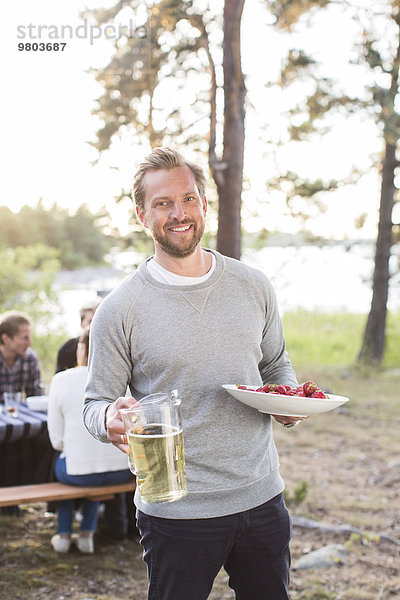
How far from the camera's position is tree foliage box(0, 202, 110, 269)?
3384 centimetres

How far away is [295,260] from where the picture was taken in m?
10.7

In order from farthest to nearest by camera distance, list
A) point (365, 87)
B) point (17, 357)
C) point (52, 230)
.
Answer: point (52, 230) → point (365, 87) → point (17, 357)

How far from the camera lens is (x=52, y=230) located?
1394 inches

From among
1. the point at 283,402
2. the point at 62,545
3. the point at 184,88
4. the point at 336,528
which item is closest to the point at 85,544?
the point at 62,545

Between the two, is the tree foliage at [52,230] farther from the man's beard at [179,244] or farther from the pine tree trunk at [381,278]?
the man's beard at [179,244]

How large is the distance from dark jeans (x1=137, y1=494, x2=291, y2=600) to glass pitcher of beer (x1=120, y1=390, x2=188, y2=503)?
232 millimetres

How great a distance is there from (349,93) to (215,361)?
7.89 metres

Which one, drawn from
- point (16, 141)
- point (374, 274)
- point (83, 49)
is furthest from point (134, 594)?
point (374, 274)

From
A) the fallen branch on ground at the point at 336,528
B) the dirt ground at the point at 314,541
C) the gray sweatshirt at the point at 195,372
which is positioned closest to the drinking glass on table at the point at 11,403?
the dirt ground at the point at 314,541

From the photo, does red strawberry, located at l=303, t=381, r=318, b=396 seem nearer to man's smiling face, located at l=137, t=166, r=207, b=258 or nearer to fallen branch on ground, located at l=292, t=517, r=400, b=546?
man's smiling face, located at l=137, t=166, r=207, b=258

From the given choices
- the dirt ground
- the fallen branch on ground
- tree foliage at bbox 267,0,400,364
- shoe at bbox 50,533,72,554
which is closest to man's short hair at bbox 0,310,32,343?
the dirt ground

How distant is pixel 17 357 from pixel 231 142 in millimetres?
2543

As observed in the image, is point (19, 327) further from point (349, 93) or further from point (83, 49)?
point (349, 93)

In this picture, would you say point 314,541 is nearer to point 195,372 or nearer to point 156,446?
point 195,372
